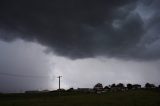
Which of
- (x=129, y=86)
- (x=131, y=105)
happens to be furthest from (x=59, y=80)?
(x=129, y=86)

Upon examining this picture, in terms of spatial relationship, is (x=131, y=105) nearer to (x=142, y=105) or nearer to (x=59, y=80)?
(x=142, y=105)

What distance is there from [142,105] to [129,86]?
511ft

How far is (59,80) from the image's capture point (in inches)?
3782

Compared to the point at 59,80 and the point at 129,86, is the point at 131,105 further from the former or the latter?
the point at 129,86

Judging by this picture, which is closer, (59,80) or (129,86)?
(59,80)

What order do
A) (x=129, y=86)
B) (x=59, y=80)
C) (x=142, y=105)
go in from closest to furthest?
(x=142, y=105)
(x=59, y=80)
(x=129, y=86)

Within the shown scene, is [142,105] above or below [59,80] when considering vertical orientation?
below

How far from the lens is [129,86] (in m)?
190

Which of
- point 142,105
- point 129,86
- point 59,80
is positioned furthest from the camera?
point 129,86

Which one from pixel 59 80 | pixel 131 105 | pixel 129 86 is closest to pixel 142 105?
pixel 131 105

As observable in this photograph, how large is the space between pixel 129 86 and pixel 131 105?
511 ft

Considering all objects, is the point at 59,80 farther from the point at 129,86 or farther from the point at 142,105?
the point at 129,86

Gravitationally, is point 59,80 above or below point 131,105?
above

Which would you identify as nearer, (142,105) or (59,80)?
(142,105)
